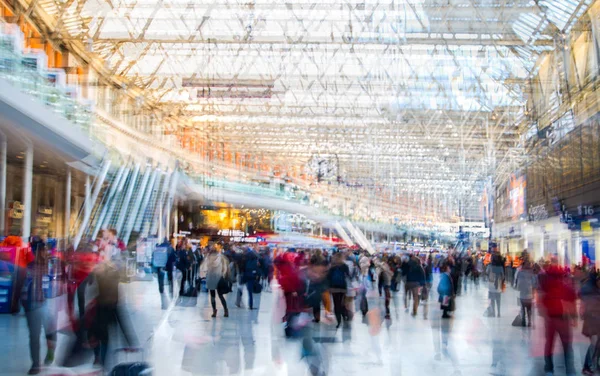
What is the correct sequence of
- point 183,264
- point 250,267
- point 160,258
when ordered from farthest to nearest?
point 183,264 < point 160,258 < point 250,267

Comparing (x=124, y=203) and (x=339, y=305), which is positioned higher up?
(x=124, y=203)

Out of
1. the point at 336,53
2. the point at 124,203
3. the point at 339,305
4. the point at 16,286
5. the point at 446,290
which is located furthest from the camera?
the point at 336,53

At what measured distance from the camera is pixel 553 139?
2730cm

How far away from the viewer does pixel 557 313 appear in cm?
858

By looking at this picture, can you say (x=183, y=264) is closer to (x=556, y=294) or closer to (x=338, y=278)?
(x=338, y=278)

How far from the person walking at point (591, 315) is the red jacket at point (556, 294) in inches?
6.4

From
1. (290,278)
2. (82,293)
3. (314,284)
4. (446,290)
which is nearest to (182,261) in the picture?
(446,290)

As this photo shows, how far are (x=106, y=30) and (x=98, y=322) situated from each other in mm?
26898

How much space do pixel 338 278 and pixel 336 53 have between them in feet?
87.7

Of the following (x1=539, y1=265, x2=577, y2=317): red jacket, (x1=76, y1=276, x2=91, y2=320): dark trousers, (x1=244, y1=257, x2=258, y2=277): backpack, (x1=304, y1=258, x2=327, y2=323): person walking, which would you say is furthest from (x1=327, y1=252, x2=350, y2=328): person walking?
(x1=76, y1=276, x2=91, y2=320): dark trousers

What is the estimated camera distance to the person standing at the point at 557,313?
8.50 metres

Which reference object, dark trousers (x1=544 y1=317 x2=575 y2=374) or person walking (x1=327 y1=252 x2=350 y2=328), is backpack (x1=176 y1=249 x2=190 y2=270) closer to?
person walking (x1=327 y1=252 x2=350 y2=328)

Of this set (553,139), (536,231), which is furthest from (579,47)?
(536,231)

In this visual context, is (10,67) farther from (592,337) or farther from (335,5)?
(335,5)
